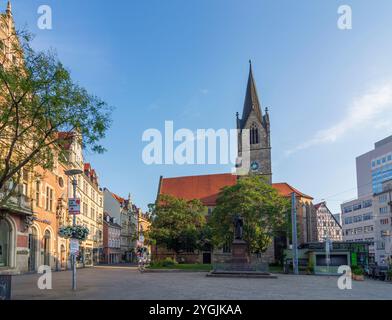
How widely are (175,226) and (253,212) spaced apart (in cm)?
1409

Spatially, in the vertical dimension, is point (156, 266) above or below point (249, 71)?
below

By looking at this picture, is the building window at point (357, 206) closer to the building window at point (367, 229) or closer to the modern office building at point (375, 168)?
the modern office building at point (375, 168)

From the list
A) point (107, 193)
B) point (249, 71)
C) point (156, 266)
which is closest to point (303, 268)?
point (156, 266)

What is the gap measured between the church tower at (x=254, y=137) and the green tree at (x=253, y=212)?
69.9ft

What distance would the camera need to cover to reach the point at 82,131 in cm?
1716

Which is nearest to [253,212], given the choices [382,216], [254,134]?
[254,134]

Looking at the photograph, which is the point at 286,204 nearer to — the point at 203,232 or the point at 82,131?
the point at 203,232

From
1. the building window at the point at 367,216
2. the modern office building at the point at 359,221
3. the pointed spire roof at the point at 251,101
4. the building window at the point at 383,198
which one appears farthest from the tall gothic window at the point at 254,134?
the building window at the point at 367,216

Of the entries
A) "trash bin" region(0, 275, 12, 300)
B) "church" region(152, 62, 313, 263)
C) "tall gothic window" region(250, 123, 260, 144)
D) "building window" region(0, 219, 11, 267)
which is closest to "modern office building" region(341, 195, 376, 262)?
"church" region(152, 62, 313, 263)

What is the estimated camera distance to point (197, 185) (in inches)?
3351

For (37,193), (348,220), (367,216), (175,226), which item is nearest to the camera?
(37,193)

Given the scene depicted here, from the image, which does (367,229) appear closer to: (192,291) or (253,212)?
(253,212)

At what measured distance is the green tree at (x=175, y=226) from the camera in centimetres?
5799

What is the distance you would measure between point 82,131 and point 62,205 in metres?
30.7
